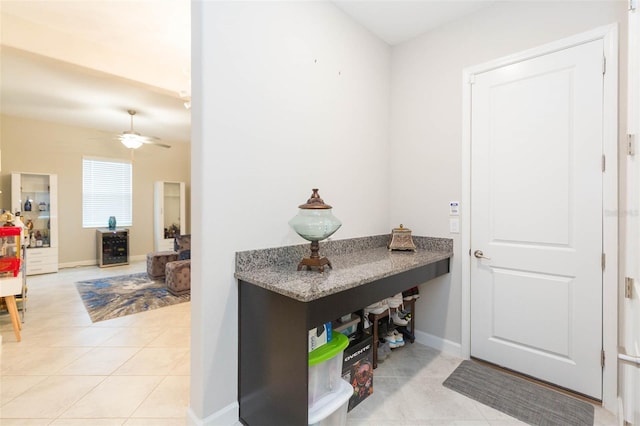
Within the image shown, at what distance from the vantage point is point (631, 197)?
1371 mm

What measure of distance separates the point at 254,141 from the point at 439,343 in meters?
2.42

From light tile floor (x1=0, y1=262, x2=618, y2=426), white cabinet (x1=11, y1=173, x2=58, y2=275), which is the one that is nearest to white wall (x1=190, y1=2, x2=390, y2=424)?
light tile floor (x1=0, y1=262, x2=618, y2=426)

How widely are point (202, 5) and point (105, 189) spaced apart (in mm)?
6524

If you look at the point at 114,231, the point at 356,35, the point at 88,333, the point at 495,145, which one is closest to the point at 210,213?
the point at 356,35

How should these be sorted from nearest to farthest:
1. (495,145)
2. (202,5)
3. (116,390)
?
(202,5), (116,390), (495,145)

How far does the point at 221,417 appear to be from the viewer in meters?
1.60

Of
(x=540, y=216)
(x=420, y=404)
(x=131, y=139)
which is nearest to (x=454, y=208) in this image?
(x=540, y=216)

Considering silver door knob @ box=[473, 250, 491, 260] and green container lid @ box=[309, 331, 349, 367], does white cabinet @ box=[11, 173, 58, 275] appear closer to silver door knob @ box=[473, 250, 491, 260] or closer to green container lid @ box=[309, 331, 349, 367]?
green container lid @ box=[309, 331, 349, 367]

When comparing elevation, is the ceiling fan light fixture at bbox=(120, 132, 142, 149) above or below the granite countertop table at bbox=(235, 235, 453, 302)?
above

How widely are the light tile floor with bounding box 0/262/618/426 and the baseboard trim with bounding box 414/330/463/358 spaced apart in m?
0.07

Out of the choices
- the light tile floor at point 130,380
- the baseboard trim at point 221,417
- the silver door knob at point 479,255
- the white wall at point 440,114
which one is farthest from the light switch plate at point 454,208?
the baseboard trim at point 221,417

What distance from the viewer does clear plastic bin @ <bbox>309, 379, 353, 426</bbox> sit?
138cm

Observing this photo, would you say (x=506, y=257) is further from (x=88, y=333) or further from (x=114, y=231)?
(x=114, y=231)

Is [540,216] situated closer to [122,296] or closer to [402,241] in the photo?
[402,241]
